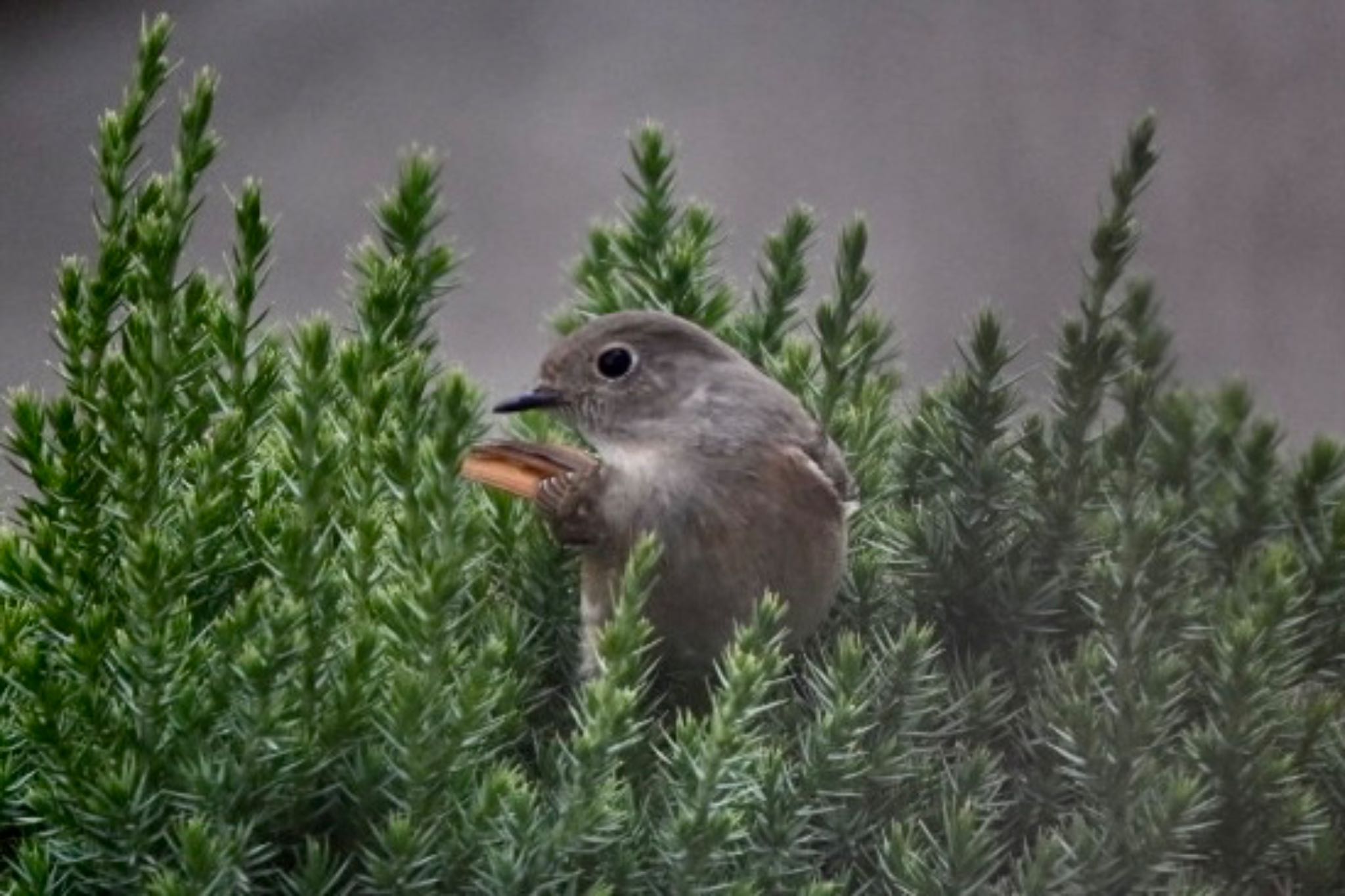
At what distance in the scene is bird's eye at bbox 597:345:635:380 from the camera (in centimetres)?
185

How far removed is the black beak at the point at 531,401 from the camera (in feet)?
6.10

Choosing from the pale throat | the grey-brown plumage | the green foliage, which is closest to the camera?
the green foliage

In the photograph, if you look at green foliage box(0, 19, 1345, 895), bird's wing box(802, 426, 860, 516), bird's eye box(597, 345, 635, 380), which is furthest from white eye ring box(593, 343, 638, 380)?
green foliage box(0, 19, 1345, 895)

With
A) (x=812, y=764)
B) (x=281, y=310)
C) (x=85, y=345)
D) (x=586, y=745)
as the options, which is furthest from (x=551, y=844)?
(x=281, y=310)

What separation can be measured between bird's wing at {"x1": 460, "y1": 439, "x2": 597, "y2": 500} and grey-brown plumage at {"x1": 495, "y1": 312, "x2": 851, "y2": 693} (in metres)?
0.02

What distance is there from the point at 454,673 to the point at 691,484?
0.51 metres

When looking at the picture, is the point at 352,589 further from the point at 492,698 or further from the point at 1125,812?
the point at 1125,812

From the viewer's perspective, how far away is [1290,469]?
53.2 inches

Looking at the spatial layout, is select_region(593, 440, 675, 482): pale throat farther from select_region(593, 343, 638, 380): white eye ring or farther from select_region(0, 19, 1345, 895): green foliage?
select_region(0, 19, 1345, 895): green foliage

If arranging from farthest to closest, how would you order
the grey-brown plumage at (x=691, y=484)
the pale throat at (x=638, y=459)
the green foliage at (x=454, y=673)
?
1. the pale throat at (x=638, y=459)
2. the grey-brown plumage at (x=691, y=484)
3. the green foliage at (x=454, y=673)

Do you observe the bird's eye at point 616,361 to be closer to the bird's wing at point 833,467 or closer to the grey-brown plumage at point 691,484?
the grey-brown plumage at point 691,484

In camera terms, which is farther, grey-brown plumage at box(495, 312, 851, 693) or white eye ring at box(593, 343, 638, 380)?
white eye ring at box(593, 343, 638, 380)

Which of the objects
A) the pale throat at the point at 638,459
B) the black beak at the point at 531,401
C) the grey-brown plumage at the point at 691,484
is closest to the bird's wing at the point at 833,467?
the grey-brown plumage at the point at 691,484

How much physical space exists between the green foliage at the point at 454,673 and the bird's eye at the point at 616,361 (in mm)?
349
